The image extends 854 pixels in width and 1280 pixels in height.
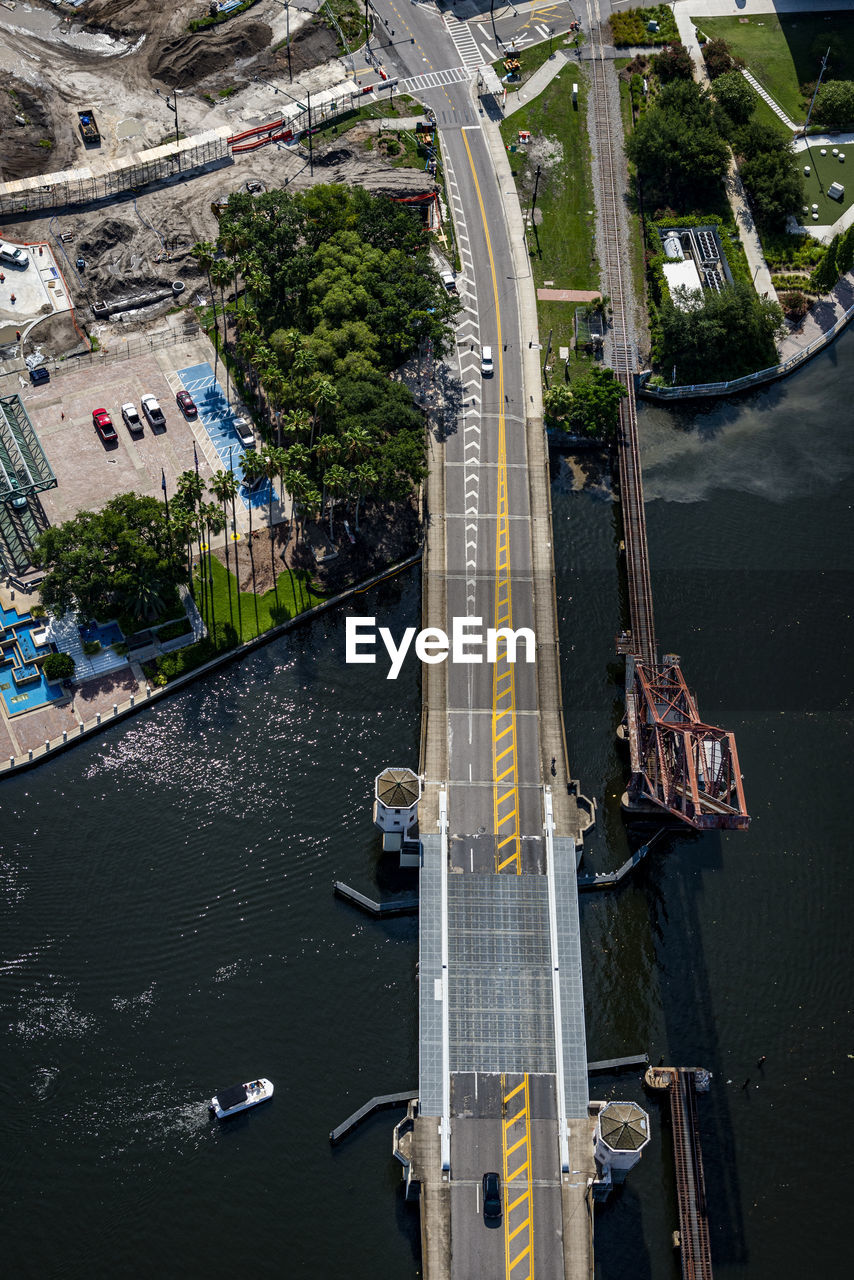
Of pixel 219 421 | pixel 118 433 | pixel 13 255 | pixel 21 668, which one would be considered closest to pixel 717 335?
pixel 219 421

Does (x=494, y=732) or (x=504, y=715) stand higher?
(x=504, y=715)

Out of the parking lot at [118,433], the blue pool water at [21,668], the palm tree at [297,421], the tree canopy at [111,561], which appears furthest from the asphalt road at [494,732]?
the blue pool water at [21,668]

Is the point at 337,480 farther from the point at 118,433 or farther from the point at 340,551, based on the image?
the point at 118,433

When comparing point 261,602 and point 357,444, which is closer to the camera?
point 357,444

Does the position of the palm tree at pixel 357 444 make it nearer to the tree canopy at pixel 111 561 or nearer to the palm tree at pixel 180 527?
the palm tree at pixel 180 527

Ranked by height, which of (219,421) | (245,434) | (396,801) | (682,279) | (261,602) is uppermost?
(682,279)

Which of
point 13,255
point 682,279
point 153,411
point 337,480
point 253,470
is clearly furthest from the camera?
point 682,279
